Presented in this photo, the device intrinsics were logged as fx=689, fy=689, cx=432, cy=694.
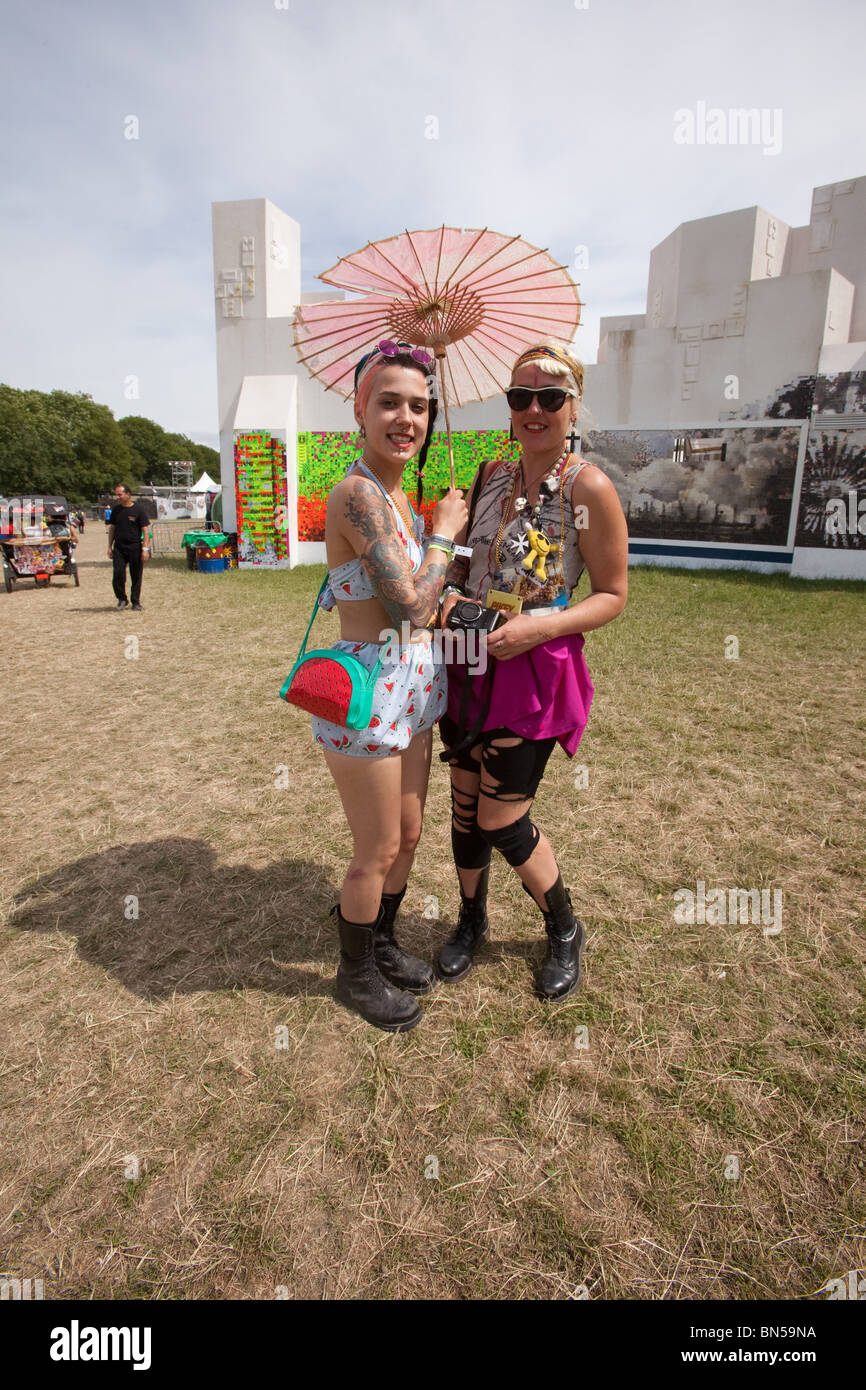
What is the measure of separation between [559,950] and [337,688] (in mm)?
1370

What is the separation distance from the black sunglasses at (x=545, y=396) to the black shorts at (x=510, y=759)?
982 mm

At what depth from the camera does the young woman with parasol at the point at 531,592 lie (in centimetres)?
204

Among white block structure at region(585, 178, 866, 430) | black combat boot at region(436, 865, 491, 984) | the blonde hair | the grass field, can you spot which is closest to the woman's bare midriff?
the blonde hair

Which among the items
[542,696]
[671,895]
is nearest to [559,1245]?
[542,696]

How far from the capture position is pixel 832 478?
12023 millimetres

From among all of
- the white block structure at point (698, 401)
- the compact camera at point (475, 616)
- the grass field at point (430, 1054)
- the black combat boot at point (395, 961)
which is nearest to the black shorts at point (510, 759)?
the compact camera at point (475, 616)

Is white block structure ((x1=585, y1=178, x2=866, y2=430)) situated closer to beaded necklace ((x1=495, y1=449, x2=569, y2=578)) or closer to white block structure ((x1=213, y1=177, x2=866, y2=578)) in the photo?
white block structure ((x1=213, y1=177, x2=866, y2=578))

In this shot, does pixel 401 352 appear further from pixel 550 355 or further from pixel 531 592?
pixel 531 592

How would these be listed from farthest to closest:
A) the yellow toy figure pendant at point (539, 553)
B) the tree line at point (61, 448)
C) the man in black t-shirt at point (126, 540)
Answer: the tree line at point (61, 448) < the man in black t-shirt at point (126, 540) < the yellow toy figure pendant at point (539, 553)

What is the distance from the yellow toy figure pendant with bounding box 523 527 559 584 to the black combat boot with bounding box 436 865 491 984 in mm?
1196

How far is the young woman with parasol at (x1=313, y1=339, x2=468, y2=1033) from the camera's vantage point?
1908 mm

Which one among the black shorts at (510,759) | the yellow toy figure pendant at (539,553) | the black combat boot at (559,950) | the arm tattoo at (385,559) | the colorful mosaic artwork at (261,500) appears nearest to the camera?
the arm tattoo at (385,559)

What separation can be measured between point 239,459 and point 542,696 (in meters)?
14.0

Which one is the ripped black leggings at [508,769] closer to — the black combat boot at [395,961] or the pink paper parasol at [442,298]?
the black combat boot at [395,961]
